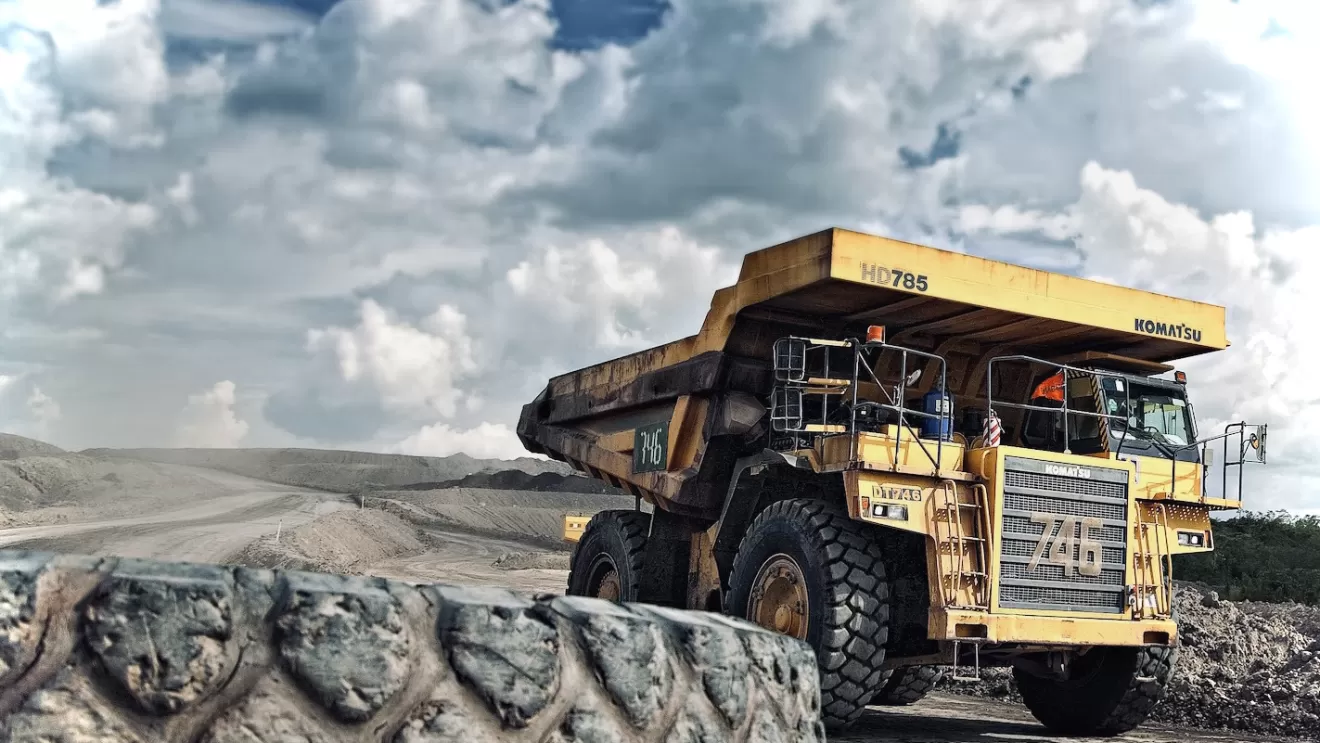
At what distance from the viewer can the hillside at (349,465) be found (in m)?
89.6

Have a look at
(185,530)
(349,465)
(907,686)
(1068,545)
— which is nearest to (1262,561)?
(907,686)

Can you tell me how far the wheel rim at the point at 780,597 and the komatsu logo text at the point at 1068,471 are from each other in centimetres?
189

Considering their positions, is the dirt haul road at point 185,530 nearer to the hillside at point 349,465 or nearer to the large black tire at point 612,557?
the large black tire at point 612,557

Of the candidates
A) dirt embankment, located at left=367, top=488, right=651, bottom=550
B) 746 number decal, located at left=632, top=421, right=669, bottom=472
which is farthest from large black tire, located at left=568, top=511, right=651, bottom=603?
dirt embankment, located at left=367, top=488, right=651, bottom=550

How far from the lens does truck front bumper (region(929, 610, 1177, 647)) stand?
7.91m

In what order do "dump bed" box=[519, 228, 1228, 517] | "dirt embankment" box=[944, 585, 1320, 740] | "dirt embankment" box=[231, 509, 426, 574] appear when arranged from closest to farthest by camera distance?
"dump bed" box=[519, 228, 1228, 517]
"dirt embankment" box=[944, 585, 1320, 740]
"dirt embankment" box=[231, 509, 426, 574]

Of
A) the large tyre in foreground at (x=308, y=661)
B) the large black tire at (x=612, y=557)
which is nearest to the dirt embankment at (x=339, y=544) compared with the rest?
the large black tire at (x=612, y=557)

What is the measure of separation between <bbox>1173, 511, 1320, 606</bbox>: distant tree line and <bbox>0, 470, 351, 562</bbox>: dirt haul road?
16.8 m

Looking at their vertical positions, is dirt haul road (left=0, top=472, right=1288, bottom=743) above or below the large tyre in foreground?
below

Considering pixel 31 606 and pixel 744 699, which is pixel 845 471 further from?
pixel 31 606

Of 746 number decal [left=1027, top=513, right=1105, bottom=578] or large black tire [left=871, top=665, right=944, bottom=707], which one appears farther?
large black tire [left=871, top=665, right=944, bottom=707]

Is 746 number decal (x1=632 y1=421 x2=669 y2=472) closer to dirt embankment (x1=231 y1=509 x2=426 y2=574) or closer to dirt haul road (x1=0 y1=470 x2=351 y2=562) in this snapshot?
dirt embankment (x1=231 y1=509 x2=426 y2=574)

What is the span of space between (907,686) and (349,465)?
96263 millimetres

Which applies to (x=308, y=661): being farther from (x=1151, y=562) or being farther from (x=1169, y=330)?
(x=1169, y=330)
